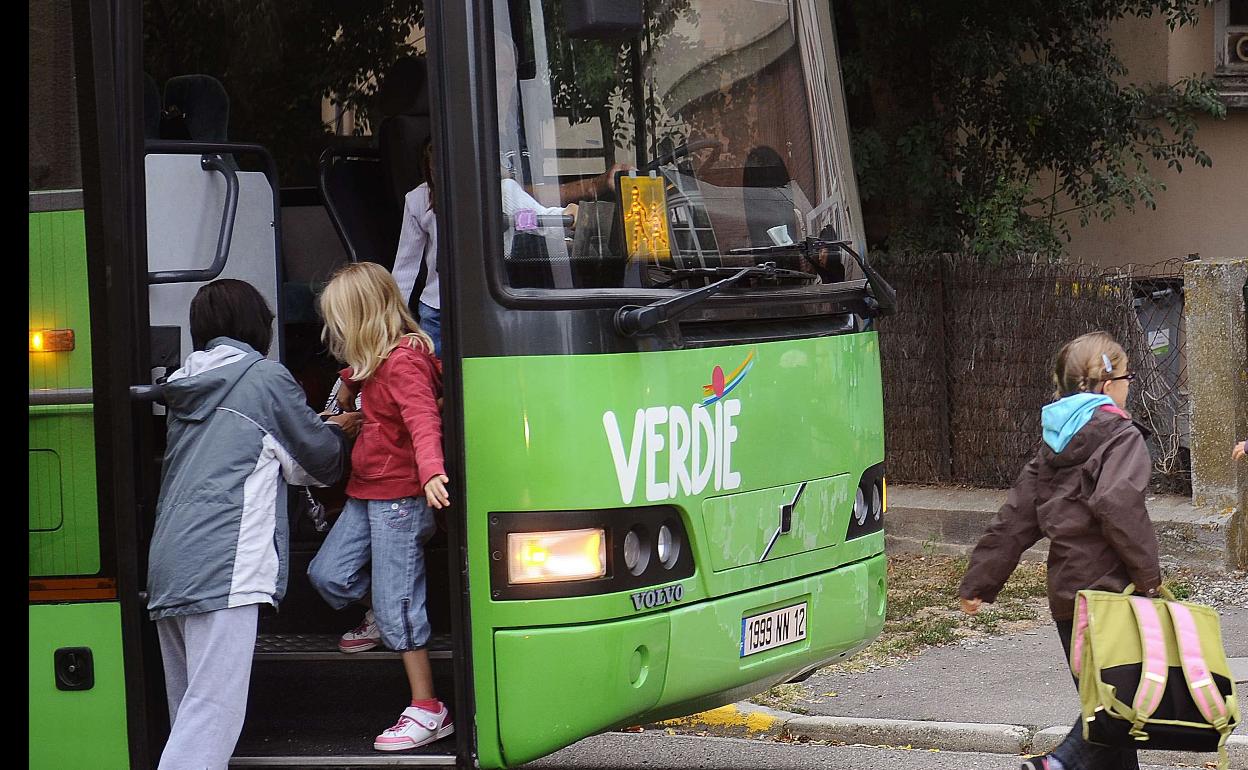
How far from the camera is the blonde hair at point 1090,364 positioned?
478 cm

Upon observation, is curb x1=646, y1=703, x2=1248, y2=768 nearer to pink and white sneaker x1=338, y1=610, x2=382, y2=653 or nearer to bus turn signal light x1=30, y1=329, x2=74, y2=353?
pink and white sneaker x1=338, y1=610, x2=382, y2=653

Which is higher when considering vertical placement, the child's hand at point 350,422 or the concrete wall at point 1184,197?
the concrete wall at point 1184,197

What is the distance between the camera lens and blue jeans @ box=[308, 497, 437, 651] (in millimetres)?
4410

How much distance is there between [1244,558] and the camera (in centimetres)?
805

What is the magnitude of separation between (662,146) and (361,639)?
5.78 ft

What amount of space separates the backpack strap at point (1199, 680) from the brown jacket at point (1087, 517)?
280mm

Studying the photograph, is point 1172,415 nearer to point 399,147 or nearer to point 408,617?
point 399,147

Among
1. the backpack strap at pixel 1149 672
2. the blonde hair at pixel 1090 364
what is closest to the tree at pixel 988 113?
the blonde hair at pixel 1090 364

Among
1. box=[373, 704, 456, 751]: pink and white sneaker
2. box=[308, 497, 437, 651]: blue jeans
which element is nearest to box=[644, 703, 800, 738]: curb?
box=[373, 704, 456, 751]: pink and white sneaker

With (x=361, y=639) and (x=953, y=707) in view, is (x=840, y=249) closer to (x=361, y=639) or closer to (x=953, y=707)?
(x=361, y=639)

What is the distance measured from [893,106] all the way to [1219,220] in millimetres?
4426

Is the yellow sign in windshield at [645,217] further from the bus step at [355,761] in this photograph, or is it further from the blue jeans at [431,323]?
the bus step at [355,761]

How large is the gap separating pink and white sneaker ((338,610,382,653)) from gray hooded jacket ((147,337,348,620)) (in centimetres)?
39

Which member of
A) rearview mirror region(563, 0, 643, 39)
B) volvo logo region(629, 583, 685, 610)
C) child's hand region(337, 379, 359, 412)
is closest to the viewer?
rearview mirror region(563, 0, 643, 39)
